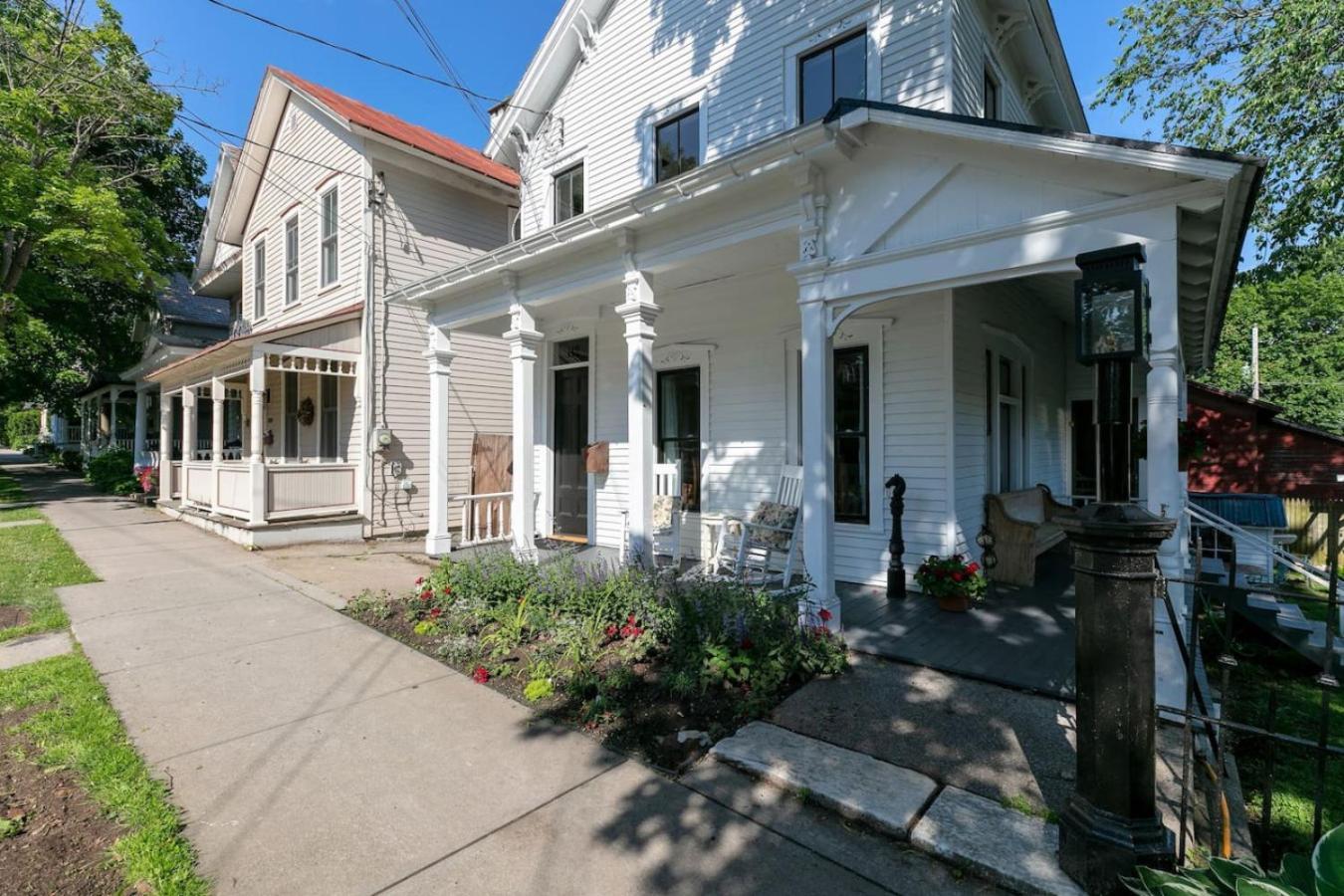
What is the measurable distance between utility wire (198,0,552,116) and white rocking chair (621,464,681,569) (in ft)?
19.9

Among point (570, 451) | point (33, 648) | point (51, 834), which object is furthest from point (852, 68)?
point (33, 648)

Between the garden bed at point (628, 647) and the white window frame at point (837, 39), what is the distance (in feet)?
17.6

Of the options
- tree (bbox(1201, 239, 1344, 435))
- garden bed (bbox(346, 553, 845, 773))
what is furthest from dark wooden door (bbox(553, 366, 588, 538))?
tree (bbox(1201, 239, 1344, 435))

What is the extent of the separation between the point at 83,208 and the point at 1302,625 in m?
17.8

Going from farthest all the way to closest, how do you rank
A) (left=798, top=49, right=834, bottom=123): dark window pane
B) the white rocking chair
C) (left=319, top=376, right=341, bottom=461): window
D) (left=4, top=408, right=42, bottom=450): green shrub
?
1. (left=4, top=408, right=42, bottom=450): green shrub
2. (left=319, top=376, right=341, bottom=461): window
3. the white rocking chair
4. (left=798, top=49, right=834, bottom=123): dark window pane

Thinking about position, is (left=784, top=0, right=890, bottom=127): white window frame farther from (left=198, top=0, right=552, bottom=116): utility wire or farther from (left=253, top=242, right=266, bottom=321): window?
(left=253, top=242, right=266, bottom=321): window

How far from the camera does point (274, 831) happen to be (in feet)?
8.56

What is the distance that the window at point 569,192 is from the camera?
940 centimetres

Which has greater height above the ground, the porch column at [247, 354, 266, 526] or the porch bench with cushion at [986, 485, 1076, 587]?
the porch column at [247, 354, 266, 526]

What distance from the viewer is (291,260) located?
12.8m

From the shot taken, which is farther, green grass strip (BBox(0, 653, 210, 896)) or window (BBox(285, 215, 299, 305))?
window (BBox(285, 215, 299, 305))

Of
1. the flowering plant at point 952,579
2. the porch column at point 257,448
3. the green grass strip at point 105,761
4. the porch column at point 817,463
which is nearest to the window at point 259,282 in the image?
the porch column at point 257,448

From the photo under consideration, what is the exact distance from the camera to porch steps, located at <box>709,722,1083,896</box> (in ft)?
7.52

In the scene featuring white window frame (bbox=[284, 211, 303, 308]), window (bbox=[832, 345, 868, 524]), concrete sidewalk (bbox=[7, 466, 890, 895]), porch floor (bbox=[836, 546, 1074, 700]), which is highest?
white window frame (bbox=[284, 211, 303, 308])
